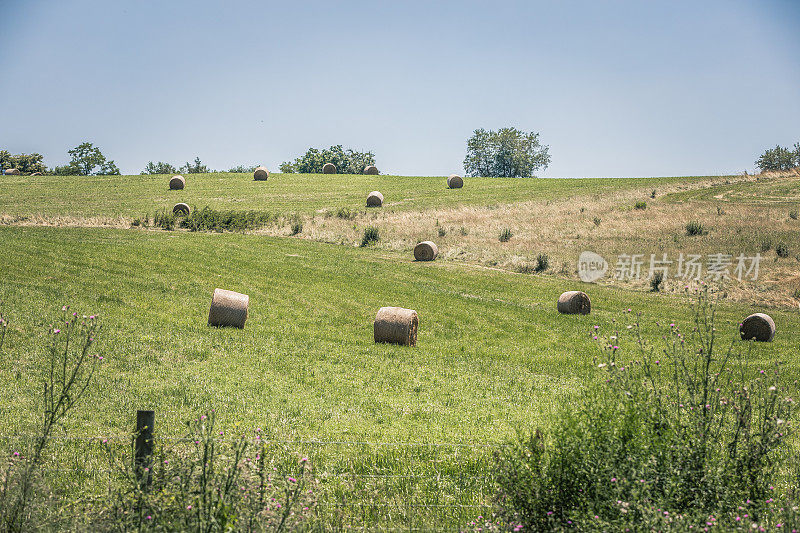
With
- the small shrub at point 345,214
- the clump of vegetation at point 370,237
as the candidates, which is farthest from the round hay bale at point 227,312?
the small shrub at point 345,214

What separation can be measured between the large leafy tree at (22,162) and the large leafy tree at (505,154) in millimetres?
77840

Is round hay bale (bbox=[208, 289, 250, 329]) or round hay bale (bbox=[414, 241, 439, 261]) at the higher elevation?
round hay bale (bbox=[414, 241, 439, 261])

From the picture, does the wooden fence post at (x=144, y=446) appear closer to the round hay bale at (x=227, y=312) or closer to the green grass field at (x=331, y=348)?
the green grass field at (x=331, y=348)

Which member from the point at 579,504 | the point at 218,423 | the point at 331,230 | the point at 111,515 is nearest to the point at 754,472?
the point at 579,504

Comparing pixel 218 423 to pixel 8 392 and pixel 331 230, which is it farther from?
pixel 331 230

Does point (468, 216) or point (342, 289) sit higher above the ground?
point (468, 216)

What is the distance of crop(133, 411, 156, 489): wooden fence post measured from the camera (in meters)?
6.82

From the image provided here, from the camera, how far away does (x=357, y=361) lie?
17547 mm

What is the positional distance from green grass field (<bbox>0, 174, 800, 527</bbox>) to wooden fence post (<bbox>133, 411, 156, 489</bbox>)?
3.11 ft

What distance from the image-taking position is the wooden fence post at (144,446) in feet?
22.4

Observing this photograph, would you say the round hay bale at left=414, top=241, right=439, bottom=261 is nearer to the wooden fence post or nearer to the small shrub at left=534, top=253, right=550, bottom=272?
the small shrub at left=534, top=253, right=550, bottom=272

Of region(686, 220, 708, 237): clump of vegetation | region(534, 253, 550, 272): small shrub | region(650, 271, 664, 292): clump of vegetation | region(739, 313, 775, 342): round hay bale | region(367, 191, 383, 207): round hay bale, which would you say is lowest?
region(739, 313, 775, 342): round hay bale

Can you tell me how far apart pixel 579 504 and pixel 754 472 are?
2.09 m

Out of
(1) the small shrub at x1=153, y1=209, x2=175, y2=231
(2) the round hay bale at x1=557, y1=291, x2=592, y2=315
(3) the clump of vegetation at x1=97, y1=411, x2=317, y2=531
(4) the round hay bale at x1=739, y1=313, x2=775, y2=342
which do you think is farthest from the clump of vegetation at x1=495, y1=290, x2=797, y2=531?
(1) the small shrub at x1=153, y1=209, x2=175, y2=231
